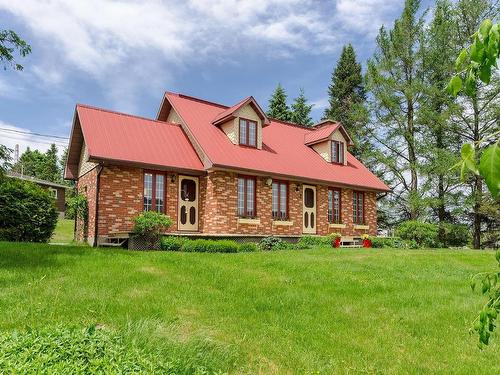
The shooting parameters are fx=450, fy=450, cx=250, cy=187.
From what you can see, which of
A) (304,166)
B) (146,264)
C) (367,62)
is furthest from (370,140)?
(146,264)

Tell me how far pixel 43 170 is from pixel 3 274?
6279 centimetres

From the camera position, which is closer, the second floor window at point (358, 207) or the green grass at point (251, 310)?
the green grass at point (251, 310)

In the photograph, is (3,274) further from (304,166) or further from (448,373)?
(304,166)

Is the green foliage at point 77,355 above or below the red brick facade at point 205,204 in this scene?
below

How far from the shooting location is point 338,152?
25.8 metres

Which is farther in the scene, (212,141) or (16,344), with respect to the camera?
(212,141)

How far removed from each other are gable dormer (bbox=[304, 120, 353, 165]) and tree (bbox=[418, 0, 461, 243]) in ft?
25.3

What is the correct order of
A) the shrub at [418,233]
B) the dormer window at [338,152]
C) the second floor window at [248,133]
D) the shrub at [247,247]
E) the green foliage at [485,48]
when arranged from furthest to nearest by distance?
1. the shrub at [418,233]
2. the dormer window at [338,152]
3. the second floor window at [248,133]
4. the shrub at [247,247]
5. the green foliage at [485,48]

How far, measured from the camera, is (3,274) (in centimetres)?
952

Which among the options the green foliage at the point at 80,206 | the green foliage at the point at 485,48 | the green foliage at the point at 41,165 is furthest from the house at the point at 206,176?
the green foliage at the point at 41,165

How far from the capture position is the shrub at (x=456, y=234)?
1202 inches

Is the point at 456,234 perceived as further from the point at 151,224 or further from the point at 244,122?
the point at 151,224

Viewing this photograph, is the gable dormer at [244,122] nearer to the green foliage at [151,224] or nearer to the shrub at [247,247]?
the shrub at [247,247]

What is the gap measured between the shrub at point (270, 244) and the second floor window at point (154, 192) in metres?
4.45
